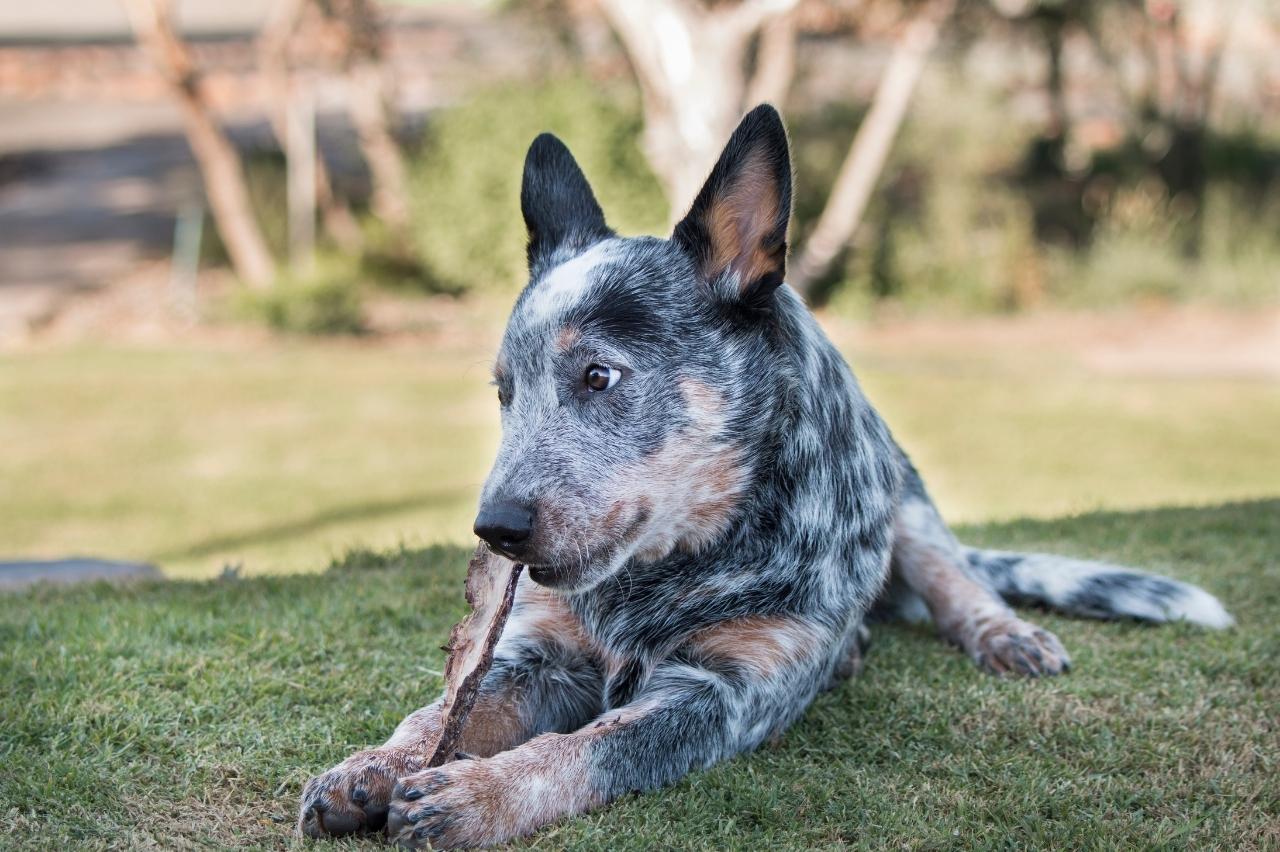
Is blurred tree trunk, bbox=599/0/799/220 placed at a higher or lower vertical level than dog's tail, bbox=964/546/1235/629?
higher

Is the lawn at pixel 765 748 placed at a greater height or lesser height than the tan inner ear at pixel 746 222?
lesser

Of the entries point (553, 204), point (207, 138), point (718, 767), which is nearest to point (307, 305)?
point (207, 138)

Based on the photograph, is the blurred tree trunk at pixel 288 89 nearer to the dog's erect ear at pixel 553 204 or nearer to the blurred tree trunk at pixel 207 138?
the blurred tree trunk at pixel 207 138

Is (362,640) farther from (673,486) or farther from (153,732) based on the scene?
(673,486)

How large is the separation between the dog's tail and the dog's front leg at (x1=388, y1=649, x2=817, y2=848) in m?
1.54

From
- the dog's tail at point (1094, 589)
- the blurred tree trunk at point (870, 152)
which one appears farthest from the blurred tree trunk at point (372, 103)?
the dog's tail at point (1094, 589)

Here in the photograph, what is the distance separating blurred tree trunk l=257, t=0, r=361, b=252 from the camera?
16375 mm

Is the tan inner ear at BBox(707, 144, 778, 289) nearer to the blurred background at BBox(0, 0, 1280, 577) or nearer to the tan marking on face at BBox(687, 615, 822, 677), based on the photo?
the tan marking on face at BBox(687, 615, 822, 677)

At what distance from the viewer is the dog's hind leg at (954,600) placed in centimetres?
419

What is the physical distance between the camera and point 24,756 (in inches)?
131

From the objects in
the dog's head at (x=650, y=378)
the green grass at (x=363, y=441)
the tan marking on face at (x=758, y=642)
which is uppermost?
the dog's head at (x=650, y=378)

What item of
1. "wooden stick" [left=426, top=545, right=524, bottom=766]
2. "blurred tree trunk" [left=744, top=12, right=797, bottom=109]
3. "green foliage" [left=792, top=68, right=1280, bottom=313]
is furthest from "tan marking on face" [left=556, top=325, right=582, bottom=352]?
"green foliage" [left=792, top=68, right=1280, bottom=313]

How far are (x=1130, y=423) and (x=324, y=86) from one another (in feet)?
81.5

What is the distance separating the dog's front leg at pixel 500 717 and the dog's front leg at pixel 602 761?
0.45 feet
